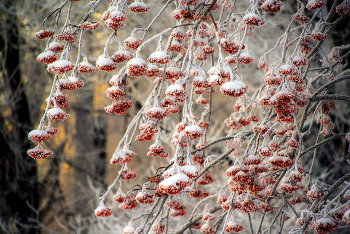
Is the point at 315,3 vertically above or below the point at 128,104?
above

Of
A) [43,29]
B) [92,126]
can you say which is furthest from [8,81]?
[43,29]

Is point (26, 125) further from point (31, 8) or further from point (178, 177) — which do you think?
point (178, 177)

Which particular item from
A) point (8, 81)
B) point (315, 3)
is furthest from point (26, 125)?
point (315, 3)

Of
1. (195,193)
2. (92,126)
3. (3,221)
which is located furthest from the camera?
(92,126)

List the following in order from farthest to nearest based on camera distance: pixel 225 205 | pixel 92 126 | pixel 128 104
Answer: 1. pixel 92 126
2. pixel 225 205
3. pixel 128 104

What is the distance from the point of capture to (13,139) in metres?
6.01

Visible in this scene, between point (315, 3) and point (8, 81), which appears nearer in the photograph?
point (315, 3)

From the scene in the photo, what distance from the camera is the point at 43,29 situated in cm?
148

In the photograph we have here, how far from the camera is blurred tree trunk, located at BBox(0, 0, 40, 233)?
5836 millimetres

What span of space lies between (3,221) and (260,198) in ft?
18.5

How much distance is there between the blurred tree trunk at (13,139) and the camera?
5.84m

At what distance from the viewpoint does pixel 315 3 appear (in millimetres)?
1422

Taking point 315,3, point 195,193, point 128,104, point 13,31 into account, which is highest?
point 13,31

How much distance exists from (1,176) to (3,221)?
33.9 inches
